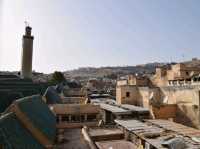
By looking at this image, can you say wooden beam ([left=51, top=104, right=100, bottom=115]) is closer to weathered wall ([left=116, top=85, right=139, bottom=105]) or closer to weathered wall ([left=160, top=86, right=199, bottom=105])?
weathered wall ([left=160, top=86, right=199, bottom=105])

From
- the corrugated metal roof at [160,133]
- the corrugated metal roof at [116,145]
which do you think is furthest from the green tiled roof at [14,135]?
the corrugated metal roof at [160,133]

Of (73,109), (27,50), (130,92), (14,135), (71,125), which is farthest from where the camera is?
(27,50)

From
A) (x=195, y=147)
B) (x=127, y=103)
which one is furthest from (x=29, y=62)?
(x=195, y=147)

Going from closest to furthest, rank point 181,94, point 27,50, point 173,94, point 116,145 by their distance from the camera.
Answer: point 116,145 → point 181,94 → point 173,94 → point 27,50

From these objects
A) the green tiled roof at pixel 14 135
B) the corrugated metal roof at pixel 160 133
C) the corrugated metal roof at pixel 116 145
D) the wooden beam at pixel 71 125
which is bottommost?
the corrugated metal roof at pixel 116 145

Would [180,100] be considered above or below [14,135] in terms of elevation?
above

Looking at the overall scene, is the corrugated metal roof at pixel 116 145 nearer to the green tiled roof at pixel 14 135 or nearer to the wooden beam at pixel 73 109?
the wooden beam at pixel 73 109

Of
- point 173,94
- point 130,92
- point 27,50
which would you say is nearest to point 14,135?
point 173,94

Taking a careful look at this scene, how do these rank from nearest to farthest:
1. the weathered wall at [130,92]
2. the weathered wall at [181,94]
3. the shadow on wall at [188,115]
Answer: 1. the shadow on wall at [188,115]
2. the weathered wall at [181,94]
3. the weathered wall at [130,92]

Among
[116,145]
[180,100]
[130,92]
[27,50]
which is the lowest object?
[116,145]

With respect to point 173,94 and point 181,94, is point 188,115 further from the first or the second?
point 173,94

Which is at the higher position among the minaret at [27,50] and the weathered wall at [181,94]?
the minaret at [27,50]

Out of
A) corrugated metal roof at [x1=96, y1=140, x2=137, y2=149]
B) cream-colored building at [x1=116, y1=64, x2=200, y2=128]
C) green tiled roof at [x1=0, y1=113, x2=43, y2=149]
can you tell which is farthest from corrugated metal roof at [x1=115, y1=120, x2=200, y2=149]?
green tiled roof at [x1=0, y1=113, x2=43, y2=149]

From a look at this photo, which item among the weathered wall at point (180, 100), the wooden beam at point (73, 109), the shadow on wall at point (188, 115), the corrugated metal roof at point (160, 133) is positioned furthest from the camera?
the wooden beam at point (73, 109)
